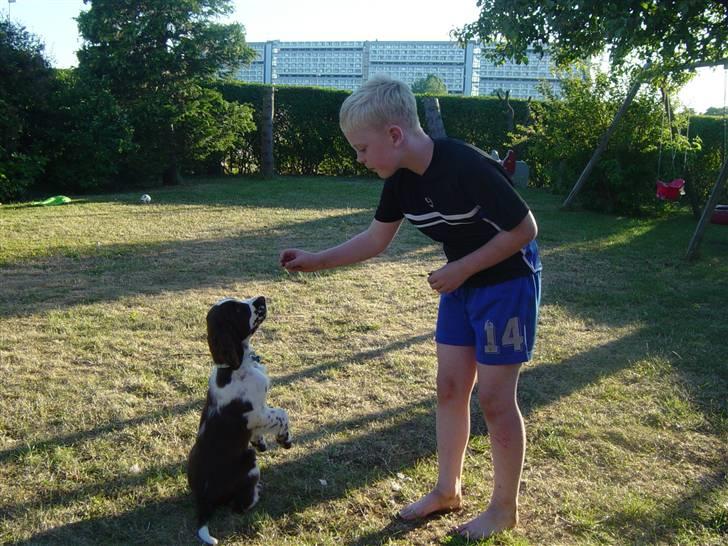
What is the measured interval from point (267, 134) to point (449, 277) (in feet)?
53.8

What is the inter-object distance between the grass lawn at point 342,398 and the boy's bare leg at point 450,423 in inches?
3.1

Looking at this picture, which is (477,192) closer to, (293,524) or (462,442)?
(462,442)

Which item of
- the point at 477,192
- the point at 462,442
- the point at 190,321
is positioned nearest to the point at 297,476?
the point at 462,442

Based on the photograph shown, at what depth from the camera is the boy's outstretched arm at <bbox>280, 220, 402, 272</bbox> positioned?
2.99 metres

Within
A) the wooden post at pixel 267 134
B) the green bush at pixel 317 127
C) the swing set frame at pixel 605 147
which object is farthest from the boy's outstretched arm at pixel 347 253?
the green bush at pixel 317 127

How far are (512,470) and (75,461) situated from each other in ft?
7.33

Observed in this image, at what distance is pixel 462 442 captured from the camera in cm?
298

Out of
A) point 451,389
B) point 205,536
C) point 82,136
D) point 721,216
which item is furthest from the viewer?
point 82,136

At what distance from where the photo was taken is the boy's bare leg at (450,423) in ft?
9.20

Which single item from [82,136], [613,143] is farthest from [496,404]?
[82,136]

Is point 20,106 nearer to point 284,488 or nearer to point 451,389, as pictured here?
point 284,488

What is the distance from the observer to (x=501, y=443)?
2.65 meters

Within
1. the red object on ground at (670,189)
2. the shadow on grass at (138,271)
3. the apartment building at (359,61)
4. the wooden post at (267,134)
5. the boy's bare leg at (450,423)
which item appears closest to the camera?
the boy's bare leg at (450,423)

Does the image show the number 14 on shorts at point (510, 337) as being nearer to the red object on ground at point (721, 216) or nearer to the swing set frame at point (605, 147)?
the swing set frame at point (605, 147)
